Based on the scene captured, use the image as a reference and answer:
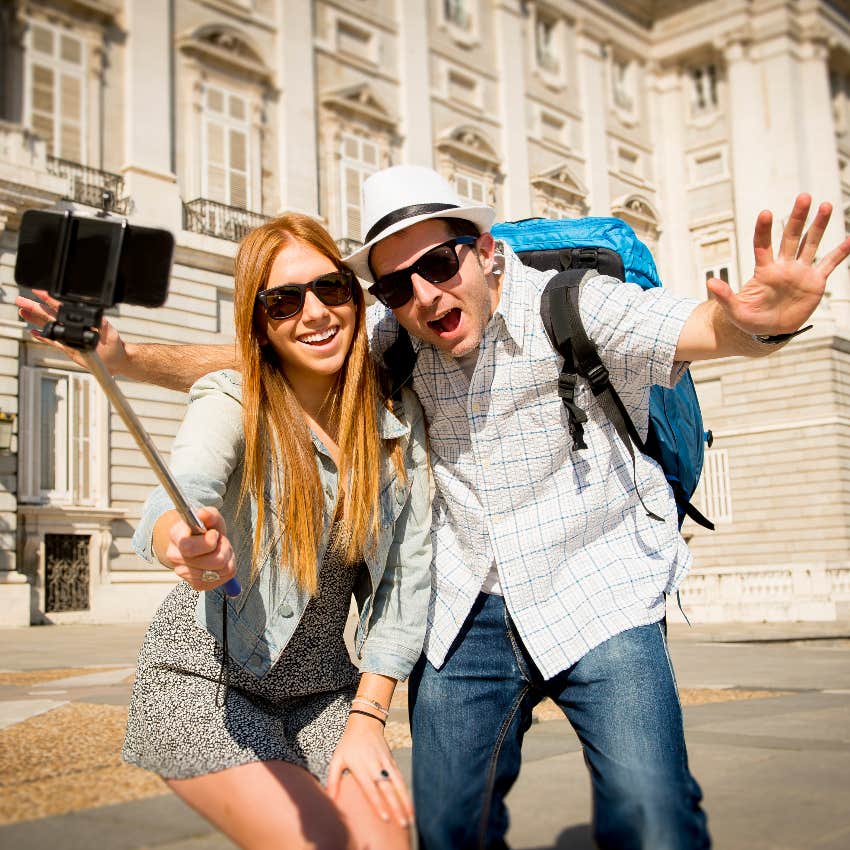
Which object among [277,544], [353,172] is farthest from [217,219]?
[277,544]

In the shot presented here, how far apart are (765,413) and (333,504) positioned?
25670 millimetres

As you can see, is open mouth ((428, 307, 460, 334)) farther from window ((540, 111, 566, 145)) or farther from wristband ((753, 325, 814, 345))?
window ((540, 111, 566, 145))

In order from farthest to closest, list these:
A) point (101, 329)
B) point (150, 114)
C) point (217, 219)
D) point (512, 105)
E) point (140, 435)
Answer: point (512, 105) < point (217, 219) < point (150, 114) < point (101, 329) < point (140, 435)

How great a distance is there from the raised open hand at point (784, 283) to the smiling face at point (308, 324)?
0.83 metres

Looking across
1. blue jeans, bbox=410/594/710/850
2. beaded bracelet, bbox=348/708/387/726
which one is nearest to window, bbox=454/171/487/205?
blue jeans, bbox=410/594/710/850

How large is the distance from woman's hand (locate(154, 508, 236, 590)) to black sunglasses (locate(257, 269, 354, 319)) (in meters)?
0.68

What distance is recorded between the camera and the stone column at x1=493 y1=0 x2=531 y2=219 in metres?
25.0

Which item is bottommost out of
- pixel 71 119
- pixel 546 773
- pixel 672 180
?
pixel 546 773

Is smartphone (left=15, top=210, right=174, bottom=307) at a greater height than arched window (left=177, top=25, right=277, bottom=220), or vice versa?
arched window (left=177, top=25, right=277, bottom=220)

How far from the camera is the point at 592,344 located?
2291 millimetres

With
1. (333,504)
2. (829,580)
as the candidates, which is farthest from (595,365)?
(829,580)

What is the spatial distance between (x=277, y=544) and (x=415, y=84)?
22483 millimetres

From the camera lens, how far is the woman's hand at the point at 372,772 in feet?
6.63

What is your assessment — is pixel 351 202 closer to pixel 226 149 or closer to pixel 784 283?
pixel 226 149
